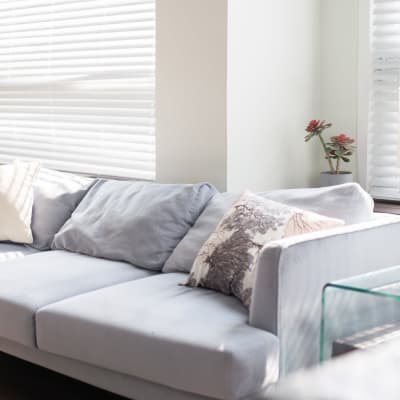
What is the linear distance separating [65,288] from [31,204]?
1.01 metres

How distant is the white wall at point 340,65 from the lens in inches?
150

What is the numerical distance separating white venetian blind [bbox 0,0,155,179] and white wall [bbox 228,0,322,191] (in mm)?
618

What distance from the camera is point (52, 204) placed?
381cm

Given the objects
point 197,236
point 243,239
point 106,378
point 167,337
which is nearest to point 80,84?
point 197,236

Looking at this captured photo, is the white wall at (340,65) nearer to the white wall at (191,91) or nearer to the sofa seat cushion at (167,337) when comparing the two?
the white wall at (191,91)

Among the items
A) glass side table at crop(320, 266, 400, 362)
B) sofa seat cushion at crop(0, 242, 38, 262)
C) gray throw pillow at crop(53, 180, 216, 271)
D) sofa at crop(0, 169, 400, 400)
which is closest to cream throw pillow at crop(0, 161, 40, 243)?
sofa seat cushion at crop(0, 242, 38, 262)

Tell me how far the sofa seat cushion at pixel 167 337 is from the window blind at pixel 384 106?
1.35 m

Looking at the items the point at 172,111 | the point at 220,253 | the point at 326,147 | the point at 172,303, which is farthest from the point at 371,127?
the point at 172,303

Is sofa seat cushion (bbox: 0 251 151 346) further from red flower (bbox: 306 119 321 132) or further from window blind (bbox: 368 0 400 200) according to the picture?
window blind (bbox: 368 0 400 200)

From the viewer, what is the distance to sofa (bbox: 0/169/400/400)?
2.32 meters

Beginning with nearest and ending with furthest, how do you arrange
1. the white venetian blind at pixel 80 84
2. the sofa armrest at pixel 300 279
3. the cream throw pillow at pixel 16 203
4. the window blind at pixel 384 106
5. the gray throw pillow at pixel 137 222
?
the sofa armrest at pixel 300 279
the gray throw pillow at pixel 137 222
the window blind at pixel 384 106
the cream throw pillow at pixel 16 203
the white venetian blind at pixel 80 84

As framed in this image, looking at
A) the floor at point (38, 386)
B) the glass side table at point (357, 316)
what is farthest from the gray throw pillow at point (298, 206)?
the glass side table at point (357, 316)

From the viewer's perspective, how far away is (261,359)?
7.57 feet

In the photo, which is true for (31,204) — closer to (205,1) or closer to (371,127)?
(205,1)
